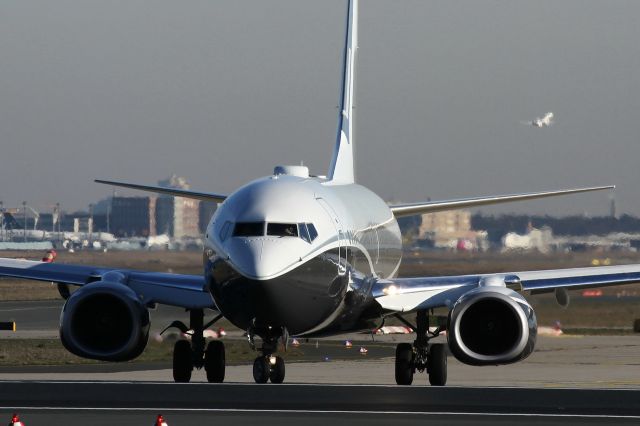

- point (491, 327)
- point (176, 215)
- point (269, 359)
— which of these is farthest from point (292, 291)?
point (176, 215)

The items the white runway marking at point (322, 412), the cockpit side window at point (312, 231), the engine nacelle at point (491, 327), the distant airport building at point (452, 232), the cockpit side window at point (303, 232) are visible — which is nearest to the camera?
the white runway marking at point (322, 412)

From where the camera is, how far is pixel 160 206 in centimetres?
12562

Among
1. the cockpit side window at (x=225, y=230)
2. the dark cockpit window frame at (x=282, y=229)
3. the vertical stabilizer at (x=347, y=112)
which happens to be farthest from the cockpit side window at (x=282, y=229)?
the vertical stabilizer at (x=347, y=112)

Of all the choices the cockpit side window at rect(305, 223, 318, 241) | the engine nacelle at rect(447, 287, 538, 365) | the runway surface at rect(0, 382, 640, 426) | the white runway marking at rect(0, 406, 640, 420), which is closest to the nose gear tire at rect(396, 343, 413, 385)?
the engine nacelle at rect(447, 287, 538, 365)

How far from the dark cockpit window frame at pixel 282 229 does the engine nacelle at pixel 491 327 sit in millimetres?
3588

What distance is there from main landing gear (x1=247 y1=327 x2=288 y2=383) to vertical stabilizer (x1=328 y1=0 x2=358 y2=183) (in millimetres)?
10332

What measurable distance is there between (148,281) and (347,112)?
41.3 ft

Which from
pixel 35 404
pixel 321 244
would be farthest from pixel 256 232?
pixel 35 404

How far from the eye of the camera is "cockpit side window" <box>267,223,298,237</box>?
27812 mm

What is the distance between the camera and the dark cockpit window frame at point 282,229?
27812 millimetres

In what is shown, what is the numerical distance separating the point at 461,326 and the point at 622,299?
3819cm

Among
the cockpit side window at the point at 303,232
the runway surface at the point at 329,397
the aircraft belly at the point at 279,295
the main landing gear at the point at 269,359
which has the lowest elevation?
the runway surface at the point at 329,397

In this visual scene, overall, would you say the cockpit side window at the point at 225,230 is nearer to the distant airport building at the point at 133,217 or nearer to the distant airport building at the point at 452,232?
the distant airport building at the point at 452,232

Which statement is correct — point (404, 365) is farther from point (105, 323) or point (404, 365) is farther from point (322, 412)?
point (322, 412)
